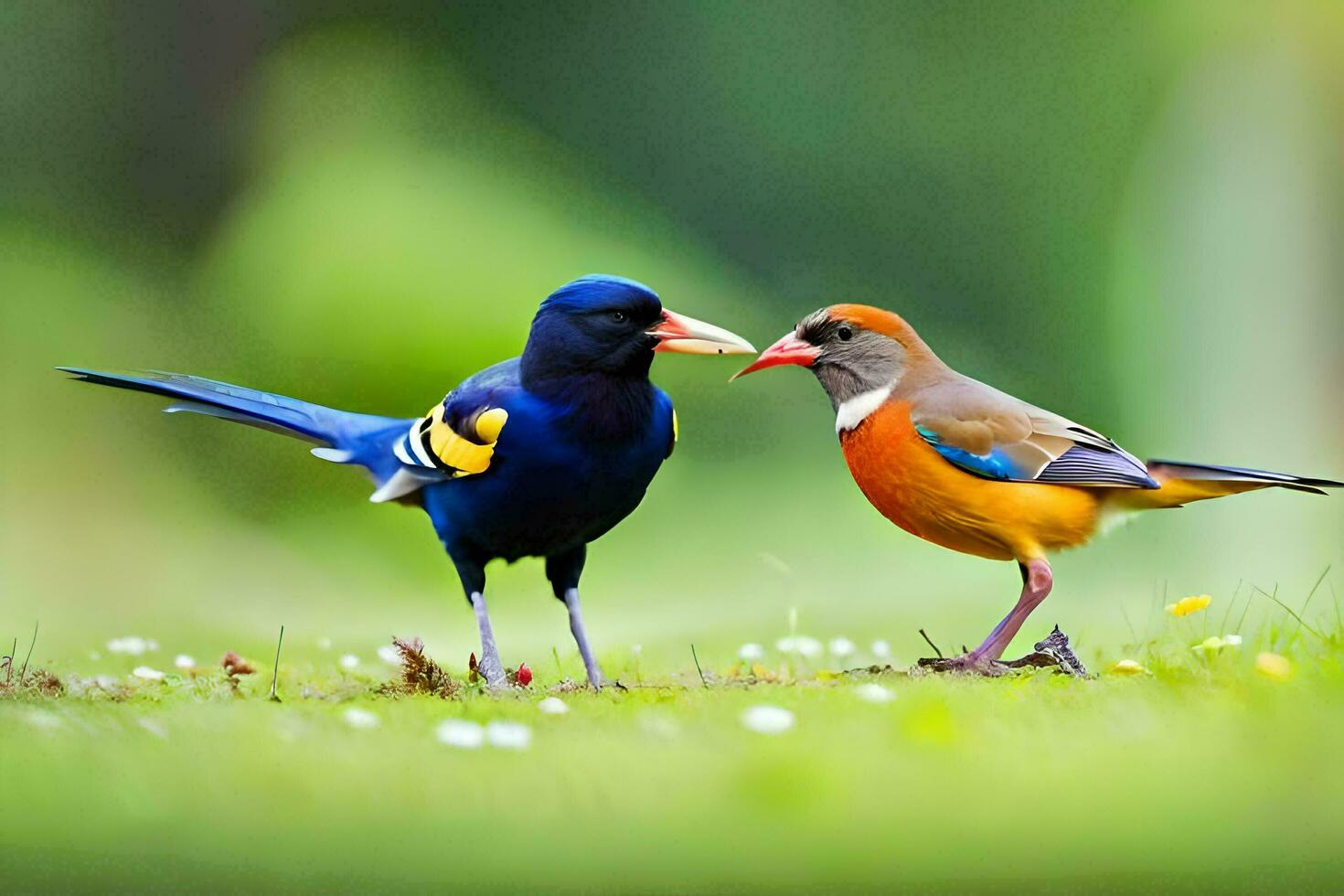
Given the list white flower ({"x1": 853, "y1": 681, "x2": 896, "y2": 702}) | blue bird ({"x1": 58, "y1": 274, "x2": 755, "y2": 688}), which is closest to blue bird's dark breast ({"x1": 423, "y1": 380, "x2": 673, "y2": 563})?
blue bird ({"x1": 58, "y1": 274, "x2": 755, "y2": 688})

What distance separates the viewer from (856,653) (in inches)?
135

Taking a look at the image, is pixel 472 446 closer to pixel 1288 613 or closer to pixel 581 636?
pixel 581 636

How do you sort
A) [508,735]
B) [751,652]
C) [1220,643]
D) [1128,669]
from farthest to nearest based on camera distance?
[751,652] → [1128,669] → [1220,643] → [508,735]

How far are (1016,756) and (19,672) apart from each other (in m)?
2.12

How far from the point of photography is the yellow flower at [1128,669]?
2990 millimetres

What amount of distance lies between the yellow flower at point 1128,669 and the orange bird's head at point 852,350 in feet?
2.36

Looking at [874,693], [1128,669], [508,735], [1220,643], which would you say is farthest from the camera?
[1128,669]

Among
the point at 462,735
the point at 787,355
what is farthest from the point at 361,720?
the point at 787,355

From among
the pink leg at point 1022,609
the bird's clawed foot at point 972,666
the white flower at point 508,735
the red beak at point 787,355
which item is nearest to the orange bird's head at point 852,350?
the red beak at point 787,355

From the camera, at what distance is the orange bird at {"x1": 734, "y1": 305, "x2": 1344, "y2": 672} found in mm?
2930

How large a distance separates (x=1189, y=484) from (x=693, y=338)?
102 cm

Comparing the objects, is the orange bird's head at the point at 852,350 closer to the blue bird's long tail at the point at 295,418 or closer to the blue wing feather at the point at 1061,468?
the blue wing feather at the point at 1061,468

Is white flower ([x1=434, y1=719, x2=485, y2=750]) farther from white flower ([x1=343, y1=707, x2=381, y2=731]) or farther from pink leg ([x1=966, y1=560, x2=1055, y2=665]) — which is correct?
pink leg ([x1=966, y1=560, x2=1055, y2=665])

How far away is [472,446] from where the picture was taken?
121 inches
